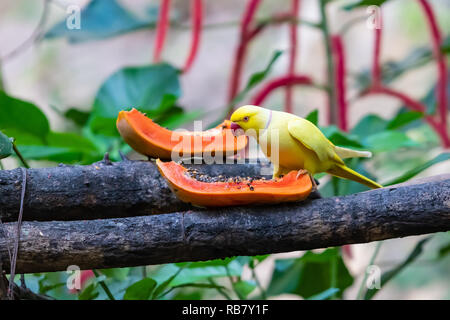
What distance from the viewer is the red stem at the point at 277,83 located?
3.76 feet

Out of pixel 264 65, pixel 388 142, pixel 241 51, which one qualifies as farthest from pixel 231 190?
pixel 264 65

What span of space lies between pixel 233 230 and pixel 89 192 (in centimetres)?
20

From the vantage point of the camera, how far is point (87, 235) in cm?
65

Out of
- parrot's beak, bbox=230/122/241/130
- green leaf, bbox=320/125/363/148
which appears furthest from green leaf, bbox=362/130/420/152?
parrot's beak, bbox=230/122/241/130

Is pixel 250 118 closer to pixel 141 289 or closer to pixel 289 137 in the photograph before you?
pixel 289 137

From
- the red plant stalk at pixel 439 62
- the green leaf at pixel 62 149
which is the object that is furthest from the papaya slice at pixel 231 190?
the red plant stalk at pixel 439 62

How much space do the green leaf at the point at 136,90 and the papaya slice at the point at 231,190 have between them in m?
0.56

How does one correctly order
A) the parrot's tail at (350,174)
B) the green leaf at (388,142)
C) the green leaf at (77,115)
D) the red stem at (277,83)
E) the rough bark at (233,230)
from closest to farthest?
1. the rough bark at (233,230)
2. the parrot's tail at (350,174)
3. the green leaf at (388,142)
4. the red stem at (277,83)
5. the green leaf at (77,115)

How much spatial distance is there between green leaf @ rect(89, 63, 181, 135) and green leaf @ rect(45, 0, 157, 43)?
0.24 m

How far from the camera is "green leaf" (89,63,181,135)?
1.29 metres

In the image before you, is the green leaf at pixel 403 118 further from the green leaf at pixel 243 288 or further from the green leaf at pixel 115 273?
the green leaf at pixel 115 273

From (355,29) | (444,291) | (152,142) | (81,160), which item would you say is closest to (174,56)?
(355,29)

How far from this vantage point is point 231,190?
0.68 meters

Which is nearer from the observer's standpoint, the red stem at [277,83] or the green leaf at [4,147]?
the green leaf at [4,147]
